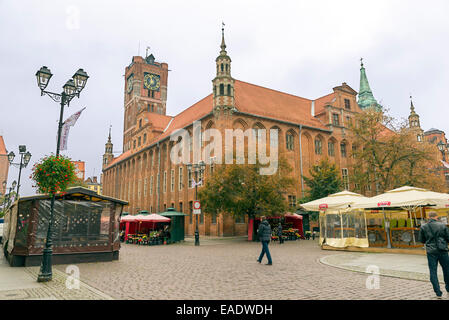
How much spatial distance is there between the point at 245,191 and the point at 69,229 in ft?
44.6

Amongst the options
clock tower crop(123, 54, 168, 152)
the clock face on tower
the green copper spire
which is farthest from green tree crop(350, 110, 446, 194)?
the clock face on tower

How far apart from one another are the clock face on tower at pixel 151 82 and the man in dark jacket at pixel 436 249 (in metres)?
67.7

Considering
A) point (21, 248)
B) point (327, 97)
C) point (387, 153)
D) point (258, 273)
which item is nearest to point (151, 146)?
point (327, 97)

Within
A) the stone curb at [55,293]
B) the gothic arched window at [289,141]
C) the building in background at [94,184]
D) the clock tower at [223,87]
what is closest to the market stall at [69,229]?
the stone curb at [55,293]

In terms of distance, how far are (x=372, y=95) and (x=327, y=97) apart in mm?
34595

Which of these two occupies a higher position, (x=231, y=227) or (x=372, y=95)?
(x=372, y=95)

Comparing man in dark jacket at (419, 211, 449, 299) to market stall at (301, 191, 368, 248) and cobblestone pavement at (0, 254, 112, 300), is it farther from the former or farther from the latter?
market stall at (301, 191, 368, 248)

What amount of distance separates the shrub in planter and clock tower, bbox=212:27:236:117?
23.3 m

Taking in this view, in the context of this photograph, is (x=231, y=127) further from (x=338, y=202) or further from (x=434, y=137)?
(x=434, y=137)

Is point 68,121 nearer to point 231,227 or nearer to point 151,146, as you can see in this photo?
point 231,227

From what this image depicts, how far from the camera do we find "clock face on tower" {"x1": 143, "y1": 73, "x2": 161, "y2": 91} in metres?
68.9

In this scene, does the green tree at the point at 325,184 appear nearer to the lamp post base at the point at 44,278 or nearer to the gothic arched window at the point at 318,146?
the gothic arched window at the point at 318,146

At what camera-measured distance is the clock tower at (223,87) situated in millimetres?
32375
